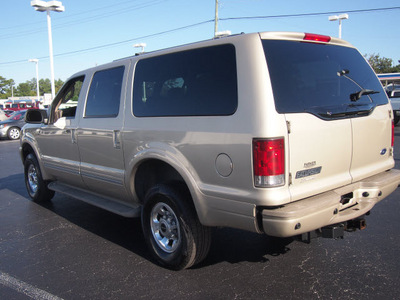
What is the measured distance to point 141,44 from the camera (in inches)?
1049

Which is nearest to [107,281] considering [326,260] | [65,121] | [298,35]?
[326,260]

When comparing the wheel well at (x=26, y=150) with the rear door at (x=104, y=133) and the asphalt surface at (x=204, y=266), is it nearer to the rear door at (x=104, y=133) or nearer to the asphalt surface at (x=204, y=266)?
the asphalt surface at (x=204, y=266)

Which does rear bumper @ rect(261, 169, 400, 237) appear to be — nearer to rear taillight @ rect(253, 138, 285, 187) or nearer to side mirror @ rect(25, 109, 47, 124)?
rear taillight @ rect(253, 138, 285, 187)

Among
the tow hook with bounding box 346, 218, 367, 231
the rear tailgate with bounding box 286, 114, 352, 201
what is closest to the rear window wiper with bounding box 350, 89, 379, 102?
the rear tailgate with bounding box 286, 114, 352, 201

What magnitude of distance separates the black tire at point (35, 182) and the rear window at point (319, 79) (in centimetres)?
452

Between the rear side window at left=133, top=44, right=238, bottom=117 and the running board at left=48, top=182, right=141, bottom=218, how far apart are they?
3.54ft

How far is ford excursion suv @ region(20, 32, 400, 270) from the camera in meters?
2.81

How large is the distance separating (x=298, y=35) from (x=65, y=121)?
10.8 feet

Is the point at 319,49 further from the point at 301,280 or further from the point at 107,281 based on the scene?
the point at 107,281

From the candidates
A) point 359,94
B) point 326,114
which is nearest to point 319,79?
point 326,114

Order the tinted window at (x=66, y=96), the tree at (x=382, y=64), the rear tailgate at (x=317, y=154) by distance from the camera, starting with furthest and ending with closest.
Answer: the tree at (x=382, y=64)
the tinted window at (x=66, y=96)
the rear tailgate at (x=317, y=154)

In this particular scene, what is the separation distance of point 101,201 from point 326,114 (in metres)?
2.89

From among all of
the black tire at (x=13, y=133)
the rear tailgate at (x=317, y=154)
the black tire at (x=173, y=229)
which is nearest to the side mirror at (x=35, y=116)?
the black tire at (x=173, y=229)

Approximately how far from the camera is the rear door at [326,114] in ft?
9.47
